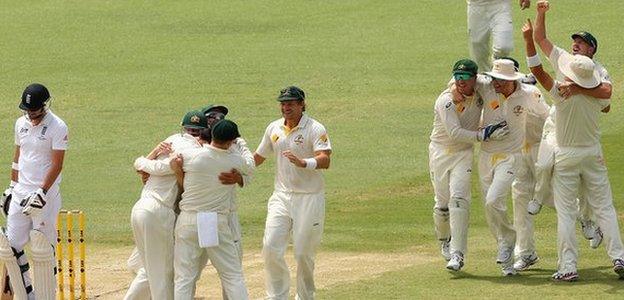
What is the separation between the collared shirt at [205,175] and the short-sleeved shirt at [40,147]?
1793 millimetres

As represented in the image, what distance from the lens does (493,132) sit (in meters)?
16.7

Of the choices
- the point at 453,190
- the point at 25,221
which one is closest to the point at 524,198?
the point at 453,190

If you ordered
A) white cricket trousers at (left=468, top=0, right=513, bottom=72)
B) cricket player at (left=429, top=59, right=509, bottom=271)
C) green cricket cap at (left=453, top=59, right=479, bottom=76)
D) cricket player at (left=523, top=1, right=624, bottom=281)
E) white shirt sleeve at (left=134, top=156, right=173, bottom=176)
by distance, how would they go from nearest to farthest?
white shirt sleeve at (left=134, top=156, right=173, bottom=176) → cricket player at (left=523, top=1, right=624, bottom=281) → green cricket cap at (left=453, top=59, right=479, bottom=76) → cricket player at (left=429, top=59, right=509, bottom=271) → white cricket trousers at (left=468, top=0, right=513, bottom=72)

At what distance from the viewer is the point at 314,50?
30.3 meters

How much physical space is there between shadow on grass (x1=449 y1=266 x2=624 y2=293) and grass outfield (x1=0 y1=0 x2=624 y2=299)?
3 centimetres

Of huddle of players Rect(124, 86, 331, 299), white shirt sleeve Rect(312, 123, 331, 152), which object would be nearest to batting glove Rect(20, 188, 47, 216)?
huddle of players Rect(124, 86, 331, 299)

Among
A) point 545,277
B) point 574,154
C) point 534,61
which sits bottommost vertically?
point 545,277

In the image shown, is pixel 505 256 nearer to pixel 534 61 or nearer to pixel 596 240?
pixel 596 240

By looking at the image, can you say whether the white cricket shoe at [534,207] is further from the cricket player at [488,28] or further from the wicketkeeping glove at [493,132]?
the cricket player at [488,28]

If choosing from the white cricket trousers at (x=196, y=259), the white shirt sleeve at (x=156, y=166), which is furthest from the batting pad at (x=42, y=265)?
the white cricket trousers at (x=196, y=259)

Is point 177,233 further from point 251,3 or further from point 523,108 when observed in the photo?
point 251,3

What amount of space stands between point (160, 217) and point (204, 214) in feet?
1.75

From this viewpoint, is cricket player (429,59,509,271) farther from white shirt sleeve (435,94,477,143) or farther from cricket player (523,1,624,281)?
cricket player (523,1,624,281)

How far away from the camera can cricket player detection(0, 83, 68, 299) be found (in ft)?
51.9
